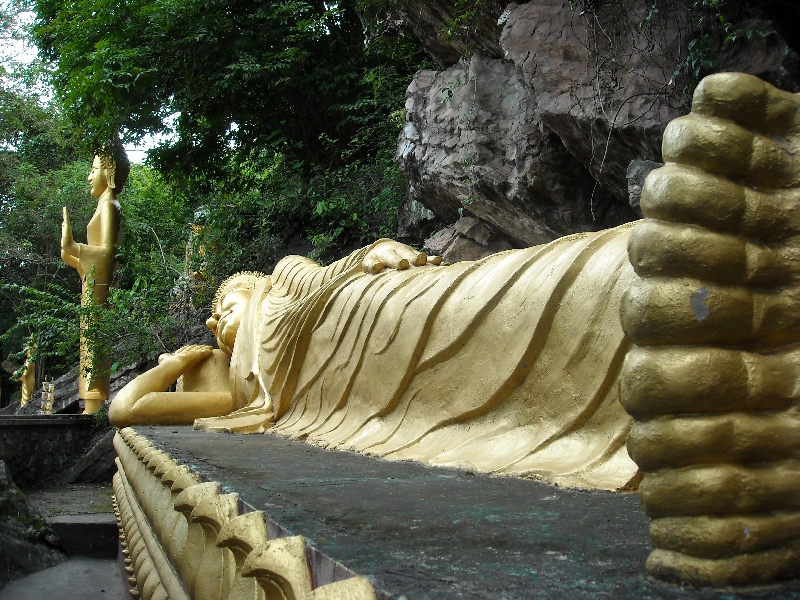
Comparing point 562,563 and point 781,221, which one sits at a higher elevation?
point 781,221

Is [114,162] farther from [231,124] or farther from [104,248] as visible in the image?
[231,124]

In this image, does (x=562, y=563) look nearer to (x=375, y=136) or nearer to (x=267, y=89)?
(x=375, y=136)

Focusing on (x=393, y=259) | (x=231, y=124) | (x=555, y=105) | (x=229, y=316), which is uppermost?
(x=231, y=124)

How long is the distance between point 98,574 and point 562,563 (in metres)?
3.31

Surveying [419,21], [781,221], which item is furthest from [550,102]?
[781,221]

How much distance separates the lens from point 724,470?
2.23ft

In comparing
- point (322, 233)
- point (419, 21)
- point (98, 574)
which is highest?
point (419, 21)

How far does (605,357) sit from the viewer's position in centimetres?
165

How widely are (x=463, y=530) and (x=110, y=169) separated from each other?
26.0ft

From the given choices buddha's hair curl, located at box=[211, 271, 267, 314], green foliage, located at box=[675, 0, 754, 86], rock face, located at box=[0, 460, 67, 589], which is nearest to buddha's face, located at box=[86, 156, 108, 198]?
buddha's hair curl, located at box=[211, 271, 267, 314]

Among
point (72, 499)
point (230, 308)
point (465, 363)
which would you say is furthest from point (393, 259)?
point (72, 499)

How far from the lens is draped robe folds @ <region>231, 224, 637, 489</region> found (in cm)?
164

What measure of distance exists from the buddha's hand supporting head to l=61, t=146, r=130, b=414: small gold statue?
4.70 metres

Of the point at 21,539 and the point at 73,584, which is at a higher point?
the point at 21,539
